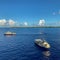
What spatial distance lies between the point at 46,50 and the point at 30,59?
Answer: 105ft

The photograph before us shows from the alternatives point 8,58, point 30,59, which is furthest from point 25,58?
point 8,58

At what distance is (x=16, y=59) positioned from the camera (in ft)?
328

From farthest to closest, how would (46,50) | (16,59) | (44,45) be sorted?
1. (44,45)
2. (46,50)
3. (16,59)

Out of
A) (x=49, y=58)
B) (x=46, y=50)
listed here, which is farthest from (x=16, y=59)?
(x=46, y=50)

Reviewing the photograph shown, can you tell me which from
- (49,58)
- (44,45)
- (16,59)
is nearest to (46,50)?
(44,45)

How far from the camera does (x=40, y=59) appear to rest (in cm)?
10056

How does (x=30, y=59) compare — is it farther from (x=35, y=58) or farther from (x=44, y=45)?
(x=44, y=45)

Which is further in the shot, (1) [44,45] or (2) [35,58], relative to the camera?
(1) [44,45]

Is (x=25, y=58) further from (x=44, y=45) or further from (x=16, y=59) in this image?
(x=44, y=45)

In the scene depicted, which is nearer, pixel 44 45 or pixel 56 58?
pixel 56 58

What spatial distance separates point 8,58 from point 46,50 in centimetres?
3858

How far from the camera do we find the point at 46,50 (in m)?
130

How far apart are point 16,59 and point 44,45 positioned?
44328 millimetres

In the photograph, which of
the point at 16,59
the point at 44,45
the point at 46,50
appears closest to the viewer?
the point at 16,59
